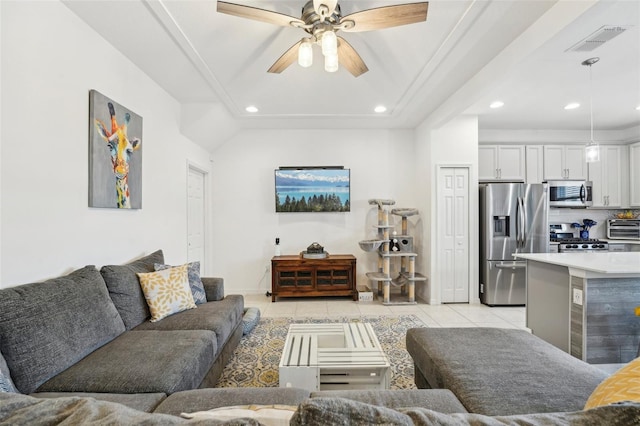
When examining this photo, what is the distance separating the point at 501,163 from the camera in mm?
4680

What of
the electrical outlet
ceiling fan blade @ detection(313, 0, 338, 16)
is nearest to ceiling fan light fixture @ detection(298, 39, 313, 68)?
ceiling fan blade @ detection(313, 0, 338, 16)

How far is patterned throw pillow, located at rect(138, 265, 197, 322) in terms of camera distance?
2.29 meters

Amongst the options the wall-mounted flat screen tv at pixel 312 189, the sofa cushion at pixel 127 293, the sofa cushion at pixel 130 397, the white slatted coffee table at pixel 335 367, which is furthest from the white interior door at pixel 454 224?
the sofa cushion at pixel 130 397

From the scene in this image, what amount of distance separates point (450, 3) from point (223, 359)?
9.76ft

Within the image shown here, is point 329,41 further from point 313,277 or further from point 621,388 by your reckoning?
point 313,277

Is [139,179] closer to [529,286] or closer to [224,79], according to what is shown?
[224,79]

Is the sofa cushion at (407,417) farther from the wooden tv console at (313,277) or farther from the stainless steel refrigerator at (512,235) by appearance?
the stainless steel refrigerator at (512,235)

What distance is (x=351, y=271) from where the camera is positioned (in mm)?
4406

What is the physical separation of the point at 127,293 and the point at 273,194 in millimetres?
2894

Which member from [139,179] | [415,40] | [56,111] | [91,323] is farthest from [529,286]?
[56,111]

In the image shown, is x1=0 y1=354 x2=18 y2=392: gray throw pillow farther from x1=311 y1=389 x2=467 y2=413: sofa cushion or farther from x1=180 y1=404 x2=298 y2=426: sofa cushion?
x1=311 y1=389 x2=467 y2=413: sofa cushion

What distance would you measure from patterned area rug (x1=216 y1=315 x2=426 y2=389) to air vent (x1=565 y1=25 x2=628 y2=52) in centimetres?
283

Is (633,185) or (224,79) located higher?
(224,79)

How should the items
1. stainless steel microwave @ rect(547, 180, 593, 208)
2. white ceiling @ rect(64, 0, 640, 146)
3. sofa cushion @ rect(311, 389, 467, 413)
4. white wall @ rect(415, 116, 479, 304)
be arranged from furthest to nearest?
stainless steel microwave @ rect(547, 180, 593, 208) → white wall @ rect(415, 116, 479, 304) → white ceiling @ rect(64, 0, 640, 146) → sofa cushion @ rect(311, 389, 467, 413)
